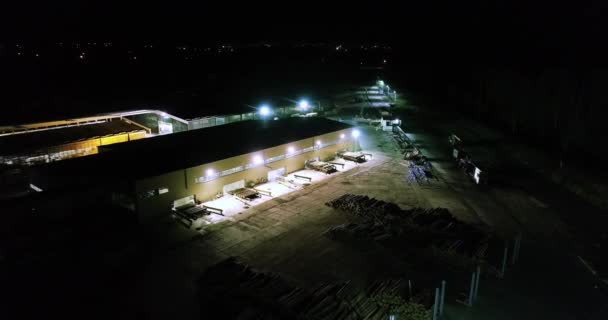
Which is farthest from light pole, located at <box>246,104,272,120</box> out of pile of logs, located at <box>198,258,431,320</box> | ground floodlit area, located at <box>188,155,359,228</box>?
pile of logs, located at <box>198,258,431,320</box>

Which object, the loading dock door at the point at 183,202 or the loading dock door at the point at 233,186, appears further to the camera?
the loading dock door at the point at 233,186

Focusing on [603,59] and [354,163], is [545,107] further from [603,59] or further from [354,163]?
[354,163]

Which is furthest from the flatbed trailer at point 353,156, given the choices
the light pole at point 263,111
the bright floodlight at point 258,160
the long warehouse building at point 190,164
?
the light pole at point 263,111

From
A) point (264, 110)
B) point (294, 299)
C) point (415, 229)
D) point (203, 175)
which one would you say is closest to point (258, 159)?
point (203, 175)

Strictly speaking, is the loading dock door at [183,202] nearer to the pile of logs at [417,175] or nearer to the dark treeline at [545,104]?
the pile of logs at [417,175]

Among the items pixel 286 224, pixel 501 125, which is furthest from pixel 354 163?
pixel 501 125

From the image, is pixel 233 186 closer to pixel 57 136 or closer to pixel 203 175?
pixel 203 175
